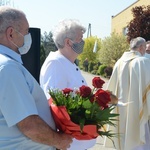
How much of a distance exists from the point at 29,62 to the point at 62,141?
6.76 ft

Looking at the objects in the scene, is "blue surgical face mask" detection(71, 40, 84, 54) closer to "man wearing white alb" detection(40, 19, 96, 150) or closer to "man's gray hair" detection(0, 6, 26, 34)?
"man wearing white alb" detection(40, 19, 96, 150)

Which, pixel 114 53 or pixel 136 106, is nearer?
pixel 136 106

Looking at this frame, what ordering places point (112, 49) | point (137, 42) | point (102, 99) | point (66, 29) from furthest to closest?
point (112, 49) → point (137, 42) → point (66, 29) → point (102, 99)

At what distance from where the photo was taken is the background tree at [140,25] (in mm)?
15188

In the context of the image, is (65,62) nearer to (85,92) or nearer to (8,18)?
(85,92)

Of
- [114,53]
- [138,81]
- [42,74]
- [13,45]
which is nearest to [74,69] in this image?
[42,74]

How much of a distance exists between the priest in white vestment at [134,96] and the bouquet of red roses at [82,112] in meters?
3.33

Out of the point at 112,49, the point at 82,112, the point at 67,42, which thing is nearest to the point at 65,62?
the point at 67,42

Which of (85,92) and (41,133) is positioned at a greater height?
(85,92)

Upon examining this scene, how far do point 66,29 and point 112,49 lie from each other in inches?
1230

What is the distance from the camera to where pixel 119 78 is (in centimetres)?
629

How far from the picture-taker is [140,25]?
15.9m

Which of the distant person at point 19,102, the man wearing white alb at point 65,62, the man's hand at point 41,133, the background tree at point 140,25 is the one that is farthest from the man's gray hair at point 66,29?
the background tree at point 140,25

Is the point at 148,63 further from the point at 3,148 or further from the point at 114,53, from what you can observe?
the point at 114,53
